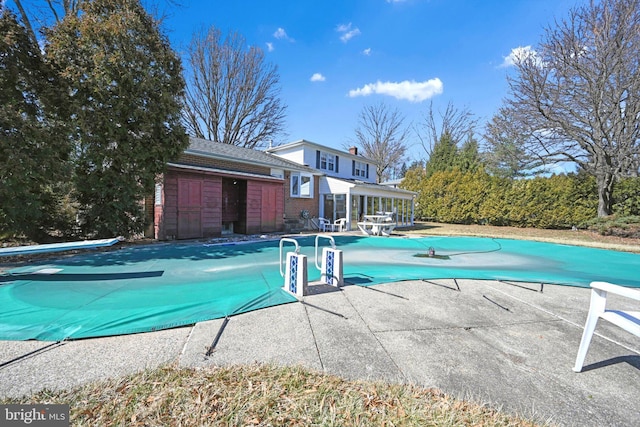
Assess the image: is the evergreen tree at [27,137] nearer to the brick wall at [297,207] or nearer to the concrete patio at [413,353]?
the concrete patio at [413,353]

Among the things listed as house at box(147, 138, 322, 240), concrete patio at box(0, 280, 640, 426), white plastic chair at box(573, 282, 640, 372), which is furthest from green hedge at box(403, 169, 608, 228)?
white plastic chair at box(573, 282, 640, 372)

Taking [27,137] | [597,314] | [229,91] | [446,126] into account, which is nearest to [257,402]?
[597,314]

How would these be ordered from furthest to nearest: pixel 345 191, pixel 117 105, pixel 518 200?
pixel 518 200 → pixel 345 191 → pixel 117 105

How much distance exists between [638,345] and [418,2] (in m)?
14.0

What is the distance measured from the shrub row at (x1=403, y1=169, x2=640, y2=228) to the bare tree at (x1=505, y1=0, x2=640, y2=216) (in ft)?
2.49

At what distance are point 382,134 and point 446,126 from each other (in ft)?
24.4

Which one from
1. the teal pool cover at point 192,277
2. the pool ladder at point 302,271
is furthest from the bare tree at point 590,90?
the pool ladder at point 302,271

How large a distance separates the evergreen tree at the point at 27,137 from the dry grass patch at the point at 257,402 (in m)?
8.02

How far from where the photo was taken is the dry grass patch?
1.76m

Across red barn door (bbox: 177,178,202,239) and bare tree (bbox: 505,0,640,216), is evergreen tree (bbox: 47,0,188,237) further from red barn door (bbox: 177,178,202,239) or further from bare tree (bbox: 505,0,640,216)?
bare tree (bbox: 505,0,640,216)

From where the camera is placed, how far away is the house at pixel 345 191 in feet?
53.3

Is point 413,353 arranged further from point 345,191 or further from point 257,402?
point 345,191

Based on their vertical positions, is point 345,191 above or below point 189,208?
above

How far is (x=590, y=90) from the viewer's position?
46.3 feet
